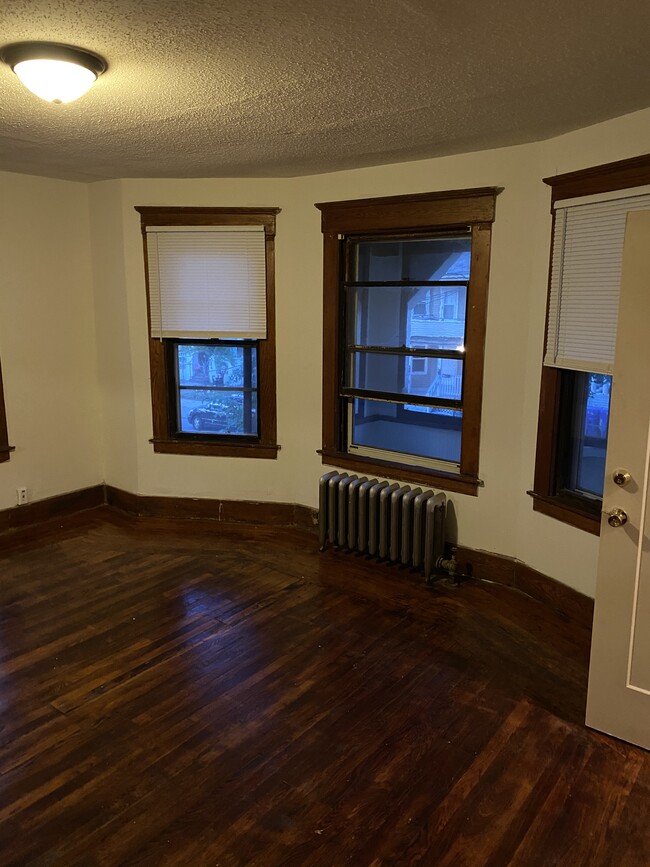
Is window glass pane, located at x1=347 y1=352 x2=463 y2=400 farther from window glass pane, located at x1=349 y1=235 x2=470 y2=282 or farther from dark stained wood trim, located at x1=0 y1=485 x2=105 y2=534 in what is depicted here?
dark stained wood trim, located at x1=0 y1=485 x2=105 y2=534

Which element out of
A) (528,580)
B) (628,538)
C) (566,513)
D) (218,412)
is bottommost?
(528,580)

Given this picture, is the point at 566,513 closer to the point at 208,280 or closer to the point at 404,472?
the point at 404,472

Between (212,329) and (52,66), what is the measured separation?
2536mm

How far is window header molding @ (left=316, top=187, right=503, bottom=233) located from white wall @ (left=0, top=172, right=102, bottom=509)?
6.56 feet

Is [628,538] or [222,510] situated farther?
[222,510]

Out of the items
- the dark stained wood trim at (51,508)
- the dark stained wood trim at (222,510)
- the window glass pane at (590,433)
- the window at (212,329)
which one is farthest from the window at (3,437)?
the window glass pane at (590,433)

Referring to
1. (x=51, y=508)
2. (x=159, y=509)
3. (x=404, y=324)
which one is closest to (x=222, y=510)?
(x=159, y=509)

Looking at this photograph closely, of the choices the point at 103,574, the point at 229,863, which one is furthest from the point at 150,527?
the point at 229,863

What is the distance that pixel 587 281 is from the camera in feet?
10.7

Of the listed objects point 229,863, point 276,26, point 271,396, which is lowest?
point 229,863

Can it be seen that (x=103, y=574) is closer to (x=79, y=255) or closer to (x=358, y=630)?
(x=358, y=630)

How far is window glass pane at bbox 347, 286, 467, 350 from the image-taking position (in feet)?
13.4

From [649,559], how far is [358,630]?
1550 millimetres

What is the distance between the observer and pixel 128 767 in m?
2.44
